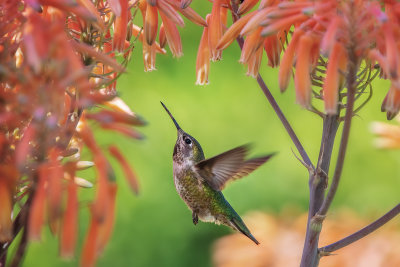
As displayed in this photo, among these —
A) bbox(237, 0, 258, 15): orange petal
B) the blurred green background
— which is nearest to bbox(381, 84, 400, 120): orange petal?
bbox(237, 0, 258, 15): orange petal

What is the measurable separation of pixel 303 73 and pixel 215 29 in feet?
1.64

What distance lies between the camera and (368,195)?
3951 millimetres

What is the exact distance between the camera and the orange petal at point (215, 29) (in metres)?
1.89

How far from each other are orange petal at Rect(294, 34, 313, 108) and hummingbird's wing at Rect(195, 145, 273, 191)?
0.49 m

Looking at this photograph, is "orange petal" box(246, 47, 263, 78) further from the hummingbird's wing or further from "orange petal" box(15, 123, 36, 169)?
"orange petal" box(15, 123, 36, 169)

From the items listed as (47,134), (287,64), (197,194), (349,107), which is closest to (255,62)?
(287,64)

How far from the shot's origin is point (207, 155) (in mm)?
3764

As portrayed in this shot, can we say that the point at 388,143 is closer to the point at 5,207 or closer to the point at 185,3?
the point at 185,3

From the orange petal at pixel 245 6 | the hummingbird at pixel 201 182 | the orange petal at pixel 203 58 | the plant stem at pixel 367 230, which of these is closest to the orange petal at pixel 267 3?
the orange petal at pixel 245 6

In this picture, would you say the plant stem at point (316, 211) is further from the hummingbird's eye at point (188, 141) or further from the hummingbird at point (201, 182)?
the hummingbird's eye at point (188, 141)

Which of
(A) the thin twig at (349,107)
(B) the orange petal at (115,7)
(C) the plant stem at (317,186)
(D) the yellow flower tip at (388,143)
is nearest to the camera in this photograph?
(A) the thin twig at (349,107)

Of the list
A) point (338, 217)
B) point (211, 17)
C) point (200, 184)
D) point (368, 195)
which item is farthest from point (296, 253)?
point (368, 195)

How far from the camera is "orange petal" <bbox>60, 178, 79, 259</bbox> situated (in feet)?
3.67

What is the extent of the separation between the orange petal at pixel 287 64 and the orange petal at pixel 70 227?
51cm
